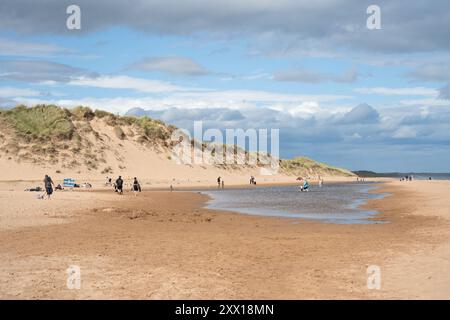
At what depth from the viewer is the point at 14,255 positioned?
13359mm

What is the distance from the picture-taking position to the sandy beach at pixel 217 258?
10.0 metres

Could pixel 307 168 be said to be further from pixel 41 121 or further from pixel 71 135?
pixel 41 121

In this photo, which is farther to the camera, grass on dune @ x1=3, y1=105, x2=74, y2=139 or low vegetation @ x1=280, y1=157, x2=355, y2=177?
low vegetation @ x1=280, y1=157, x2=355, y2=177

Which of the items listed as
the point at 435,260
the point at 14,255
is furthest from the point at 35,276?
the point at 435,260

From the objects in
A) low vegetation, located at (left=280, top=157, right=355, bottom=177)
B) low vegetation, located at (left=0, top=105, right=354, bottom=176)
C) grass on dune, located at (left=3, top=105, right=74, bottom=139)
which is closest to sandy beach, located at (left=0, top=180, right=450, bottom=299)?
low vegetation, located at (left=0, top=105, right=354, bottom=176)

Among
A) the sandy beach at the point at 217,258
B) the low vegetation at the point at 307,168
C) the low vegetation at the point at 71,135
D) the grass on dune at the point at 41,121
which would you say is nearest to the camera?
the sandy beach at the point at 217,258

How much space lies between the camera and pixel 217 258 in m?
13.6

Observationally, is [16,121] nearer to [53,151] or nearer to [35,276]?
[53,151]

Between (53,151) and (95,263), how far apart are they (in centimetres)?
6556

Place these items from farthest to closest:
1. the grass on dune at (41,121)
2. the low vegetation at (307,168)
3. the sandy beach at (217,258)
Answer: the low vegetation at (307,168) < the grass on dune at (41,121) < the sandy beach at (217,258)

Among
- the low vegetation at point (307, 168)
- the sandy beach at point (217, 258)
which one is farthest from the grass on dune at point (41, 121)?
the low vegetation at point (307, 168)

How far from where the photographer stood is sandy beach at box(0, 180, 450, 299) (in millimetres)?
10047

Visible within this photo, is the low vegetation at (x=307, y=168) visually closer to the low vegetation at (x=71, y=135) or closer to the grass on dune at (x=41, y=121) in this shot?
the low vegetation at (x=71, y=135)

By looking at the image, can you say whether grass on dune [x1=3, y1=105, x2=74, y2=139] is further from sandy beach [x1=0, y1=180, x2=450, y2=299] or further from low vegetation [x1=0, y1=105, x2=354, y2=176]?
sandy beach [x1=0, y1=180, x2=450, y2=299]
